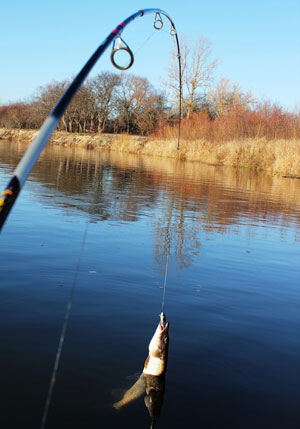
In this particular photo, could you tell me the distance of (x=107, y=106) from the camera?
202 ft

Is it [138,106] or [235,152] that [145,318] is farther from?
[138,106]

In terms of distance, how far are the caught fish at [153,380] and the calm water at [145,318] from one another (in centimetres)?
5

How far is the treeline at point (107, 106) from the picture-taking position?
58.7 metres

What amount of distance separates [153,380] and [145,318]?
4.42 feet

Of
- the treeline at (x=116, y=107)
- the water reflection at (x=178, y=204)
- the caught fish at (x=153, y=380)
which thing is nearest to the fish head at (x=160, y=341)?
the caught fish at (x=153, y=380)

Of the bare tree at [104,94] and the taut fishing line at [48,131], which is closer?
Answer: the taut fishing line at [48,131]

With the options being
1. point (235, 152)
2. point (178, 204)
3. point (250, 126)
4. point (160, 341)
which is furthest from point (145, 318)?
point (250, 126)

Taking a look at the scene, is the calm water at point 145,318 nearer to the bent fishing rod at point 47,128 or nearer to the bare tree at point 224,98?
the bent fishing rod at point 47,128

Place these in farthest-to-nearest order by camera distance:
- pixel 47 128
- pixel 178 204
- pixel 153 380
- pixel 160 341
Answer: pixel 178 204, pixel 153 380, pixel 160 341, pixel 47 128

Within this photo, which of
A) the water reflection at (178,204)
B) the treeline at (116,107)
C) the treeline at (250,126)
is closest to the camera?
the water reflection at (178,204)

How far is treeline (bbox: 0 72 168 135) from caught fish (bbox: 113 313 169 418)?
54.4 metres

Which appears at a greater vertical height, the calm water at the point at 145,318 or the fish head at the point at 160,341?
the fish head at the point at 160,341

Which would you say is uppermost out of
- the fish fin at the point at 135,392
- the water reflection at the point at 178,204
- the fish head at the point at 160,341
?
the fish head at the point at 160,341

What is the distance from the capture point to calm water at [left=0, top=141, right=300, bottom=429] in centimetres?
313
